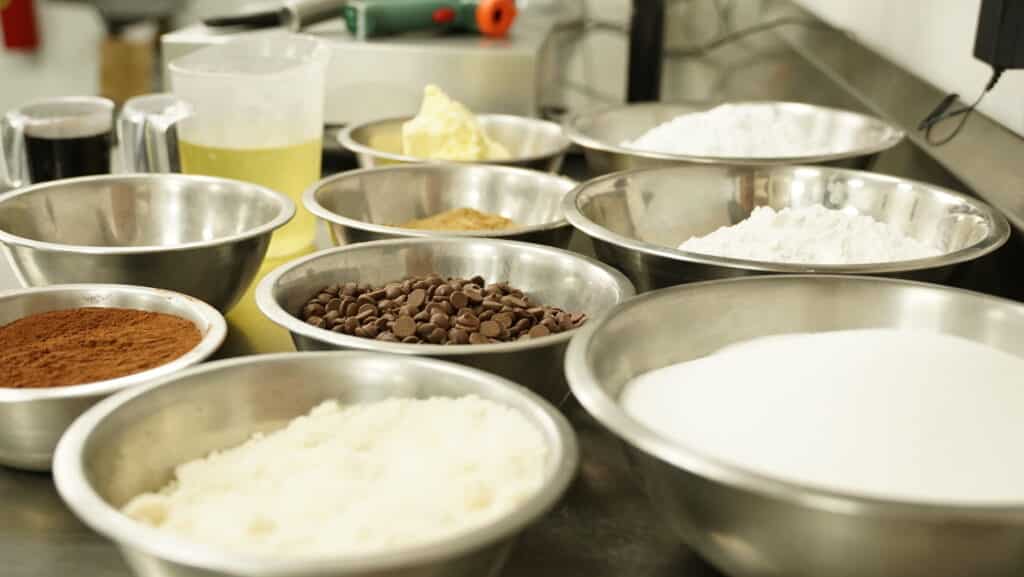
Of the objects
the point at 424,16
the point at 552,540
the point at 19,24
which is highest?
the point at 424,16

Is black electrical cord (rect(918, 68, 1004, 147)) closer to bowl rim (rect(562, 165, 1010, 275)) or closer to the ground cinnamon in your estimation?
bowl rim (rect(562, 165, 1010, 275))

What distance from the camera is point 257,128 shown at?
5.17 feet

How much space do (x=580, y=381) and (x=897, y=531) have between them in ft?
0.77

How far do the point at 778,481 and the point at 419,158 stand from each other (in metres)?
1.10

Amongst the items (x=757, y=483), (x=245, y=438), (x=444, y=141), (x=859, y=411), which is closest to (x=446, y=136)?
(x=444, y=141)

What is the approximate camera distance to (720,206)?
1.43 m

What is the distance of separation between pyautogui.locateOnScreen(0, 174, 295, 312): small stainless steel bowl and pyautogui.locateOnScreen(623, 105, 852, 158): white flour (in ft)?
1.93

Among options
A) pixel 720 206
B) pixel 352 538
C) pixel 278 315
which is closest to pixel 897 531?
pixel 352 538

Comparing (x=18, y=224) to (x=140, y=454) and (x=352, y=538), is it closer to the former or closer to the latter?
(x=140, y=454)

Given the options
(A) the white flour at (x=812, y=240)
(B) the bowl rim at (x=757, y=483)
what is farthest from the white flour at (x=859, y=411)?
(A) the white flour at (x=812, y=240)

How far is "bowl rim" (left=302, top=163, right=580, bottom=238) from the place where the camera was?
1265 millimetres

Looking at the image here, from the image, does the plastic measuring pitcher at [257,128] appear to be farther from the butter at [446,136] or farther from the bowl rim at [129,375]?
the bowl rim at [129,375]

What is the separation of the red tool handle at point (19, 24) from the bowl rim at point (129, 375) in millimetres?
2643

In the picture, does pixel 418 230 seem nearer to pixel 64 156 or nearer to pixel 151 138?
pixel 151 138
